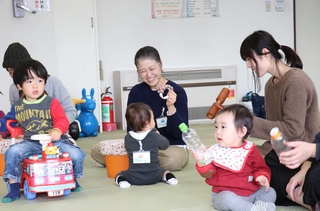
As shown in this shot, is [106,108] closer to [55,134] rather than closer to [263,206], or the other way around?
[55,134]

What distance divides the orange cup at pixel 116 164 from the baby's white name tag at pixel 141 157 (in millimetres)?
299

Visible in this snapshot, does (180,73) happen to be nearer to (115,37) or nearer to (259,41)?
(115,37)

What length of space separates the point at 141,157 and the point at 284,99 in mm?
853

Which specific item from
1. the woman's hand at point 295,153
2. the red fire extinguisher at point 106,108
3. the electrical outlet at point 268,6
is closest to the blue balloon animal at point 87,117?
the red fire extinguisher at point 106,108

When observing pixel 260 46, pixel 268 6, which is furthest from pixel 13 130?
pixel 268 6

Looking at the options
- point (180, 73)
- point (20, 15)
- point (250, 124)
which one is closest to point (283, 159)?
point (250, 124)

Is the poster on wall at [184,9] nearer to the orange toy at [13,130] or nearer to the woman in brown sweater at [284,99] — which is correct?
the orange toy at [13,130]

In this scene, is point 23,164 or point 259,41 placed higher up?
point 259,41

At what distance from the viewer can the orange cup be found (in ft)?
10.9

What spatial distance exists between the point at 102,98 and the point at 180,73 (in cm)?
91

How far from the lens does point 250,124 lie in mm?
2473

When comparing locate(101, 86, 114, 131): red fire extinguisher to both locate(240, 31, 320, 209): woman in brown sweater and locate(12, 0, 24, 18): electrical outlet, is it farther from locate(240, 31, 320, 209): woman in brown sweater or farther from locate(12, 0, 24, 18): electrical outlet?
locate(240, 31, 320, 209): woman in brown sweater

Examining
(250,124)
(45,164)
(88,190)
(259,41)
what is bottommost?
(88,190)

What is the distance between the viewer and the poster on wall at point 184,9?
19.8 ft
